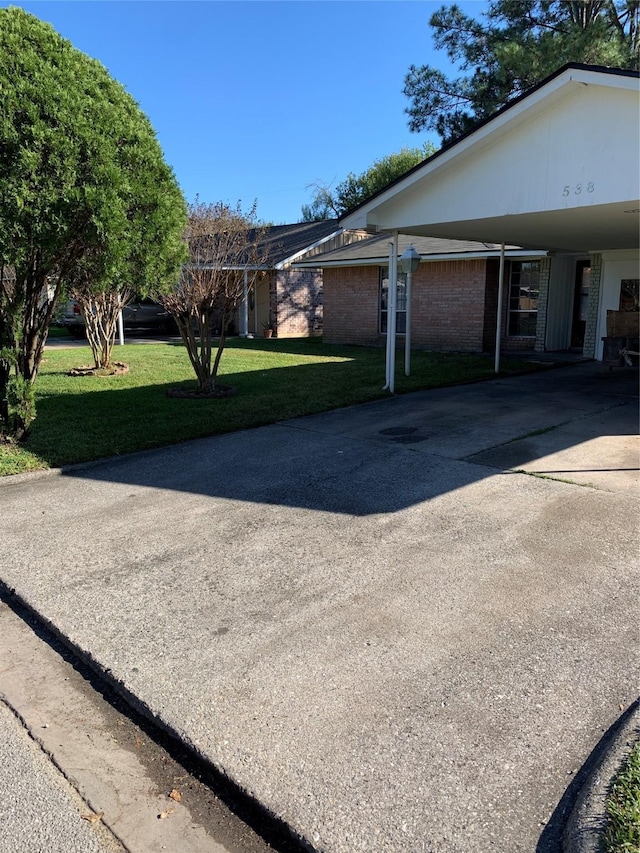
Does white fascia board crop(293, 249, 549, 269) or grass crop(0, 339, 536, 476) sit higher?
white fascia board crop(293, 249, 549, 269)

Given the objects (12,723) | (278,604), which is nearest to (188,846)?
(12,723)

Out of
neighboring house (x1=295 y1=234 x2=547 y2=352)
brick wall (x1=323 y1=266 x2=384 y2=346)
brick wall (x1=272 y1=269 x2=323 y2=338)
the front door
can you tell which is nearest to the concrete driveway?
neighboring house (x1=295 y1=234 x2=547 y2=352)

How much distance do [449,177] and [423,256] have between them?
8.24 m

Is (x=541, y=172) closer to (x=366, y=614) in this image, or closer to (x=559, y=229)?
(x=559, y=229)

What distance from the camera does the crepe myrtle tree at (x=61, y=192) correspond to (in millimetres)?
5516

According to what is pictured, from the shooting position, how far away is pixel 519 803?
2.29 meters

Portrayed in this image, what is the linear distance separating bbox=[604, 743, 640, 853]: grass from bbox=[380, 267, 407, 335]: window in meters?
15.9

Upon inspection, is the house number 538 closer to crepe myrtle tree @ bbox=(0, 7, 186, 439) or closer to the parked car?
crepe myrtle tree @ bbox=(0, 7, 186, 439)

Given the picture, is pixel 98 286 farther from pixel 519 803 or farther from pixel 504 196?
pixel 519 803

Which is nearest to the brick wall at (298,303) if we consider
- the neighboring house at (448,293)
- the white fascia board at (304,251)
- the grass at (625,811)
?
the white fascia board at (304,251)

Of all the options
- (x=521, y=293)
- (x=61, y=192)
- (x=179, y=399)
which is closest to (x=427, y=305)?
(x=521, y=293)

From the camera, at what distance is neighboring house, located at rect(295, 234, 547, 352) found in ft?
55.1

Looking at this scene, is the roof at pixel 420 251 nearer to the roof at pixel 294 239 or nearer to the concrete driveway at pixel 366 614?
the roof at pixel 294 239

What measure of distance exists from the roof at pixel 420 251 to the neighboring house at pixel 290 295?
2425mm
